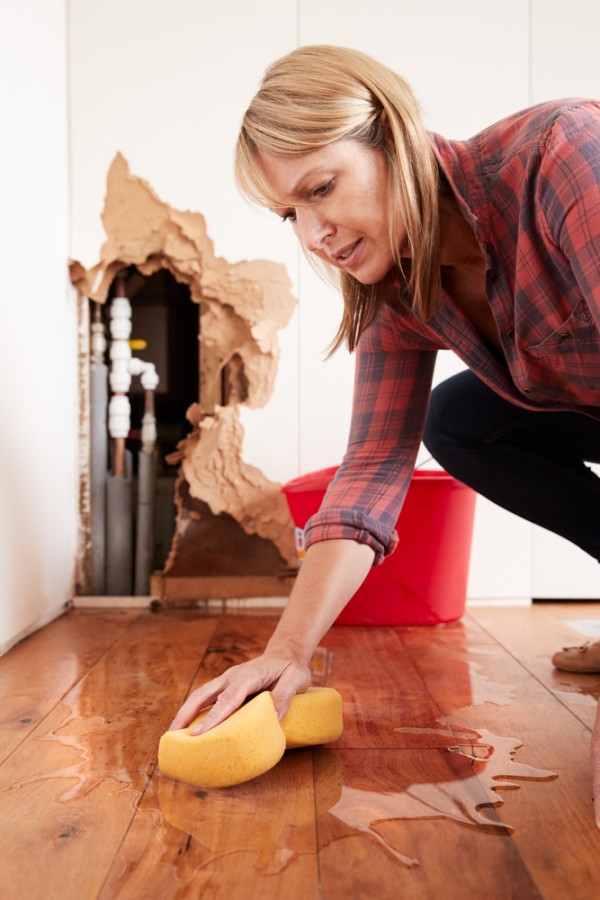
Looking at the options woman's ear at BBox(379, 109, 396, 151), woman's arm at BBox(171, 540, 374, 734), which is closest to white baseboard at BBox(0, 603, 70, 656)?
woman's arm at BBox(171, 540, 374, 734)

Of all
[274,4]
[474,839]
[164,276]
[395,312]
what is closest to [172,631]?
[395,312]

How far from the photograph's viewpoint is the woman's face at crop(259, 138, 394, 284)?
Answer: 1.07 m

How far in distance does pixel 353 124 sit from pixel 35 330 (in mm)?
1295

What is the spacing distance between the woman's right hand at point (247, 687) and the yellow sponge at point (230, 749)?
0.02 metres

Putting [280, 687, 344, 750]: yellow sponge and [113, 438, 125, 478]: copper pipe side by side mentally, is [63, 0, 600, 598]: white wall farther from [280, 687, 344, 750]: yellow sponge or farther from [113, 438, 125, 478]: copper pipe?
[280, 687, 344, 750]: yellow sponge

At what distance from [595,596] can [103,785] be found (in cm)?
189

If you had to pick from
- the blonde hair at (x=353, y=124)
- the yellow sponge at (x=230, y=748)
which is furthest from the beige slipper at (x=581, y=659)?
the blonde hair at (x=353, y=124)

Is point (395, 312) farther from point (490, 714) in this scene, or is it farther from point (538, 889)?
point (538, 889)

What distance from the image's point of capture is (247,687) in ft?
3.57

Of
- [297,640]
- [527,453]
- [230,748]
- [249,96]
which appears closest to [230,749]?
[230,748]

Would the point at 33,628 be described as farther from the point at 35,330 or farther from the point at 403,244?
the point at 403,244

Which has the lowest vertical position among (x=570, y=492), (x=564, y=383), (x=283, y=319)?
(x=570, y=492)

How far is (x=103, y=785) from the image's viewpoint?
1058mm

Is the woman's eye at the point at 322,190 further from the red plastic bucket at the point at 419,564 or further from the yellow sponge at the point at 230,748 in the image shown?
the red plastic bucket at the point at 419,564
